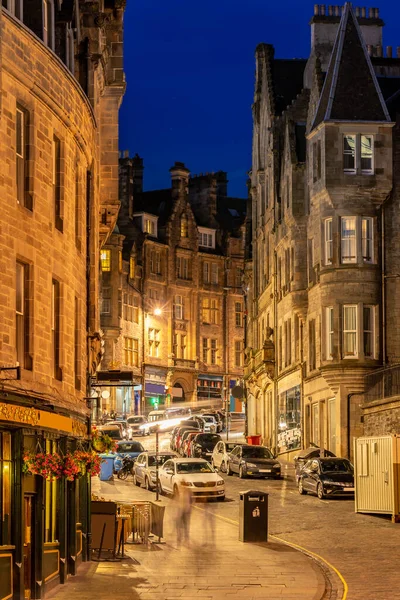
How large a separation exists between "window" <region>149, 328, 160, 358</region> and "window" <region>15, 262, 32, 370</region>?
3279 inches

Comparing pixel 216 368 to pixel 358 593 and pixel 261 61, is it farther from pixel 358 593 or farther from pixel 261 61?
pixel 358 593

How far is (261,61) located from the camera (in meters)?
74.5

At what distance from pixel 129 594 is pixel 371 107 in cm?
3488

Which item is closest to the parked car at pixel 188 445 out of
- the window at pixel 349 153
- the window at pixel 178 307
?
the window at pixel 349 153

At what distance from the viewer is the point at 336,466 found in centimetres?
4309

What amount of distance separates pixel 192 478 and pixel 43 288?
70.5ft

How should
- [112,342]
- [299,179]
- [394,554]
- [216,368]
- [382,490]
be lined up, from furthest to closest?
[216,368], [112,342], [299,179], [382,490], [394,554]

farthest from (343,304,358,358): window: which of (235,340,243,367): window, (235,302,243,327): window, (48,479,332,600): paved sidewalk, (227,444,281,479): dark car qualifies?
Answer: (235,302,243,327): window

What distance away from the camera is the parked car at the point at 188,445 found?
59.0 m

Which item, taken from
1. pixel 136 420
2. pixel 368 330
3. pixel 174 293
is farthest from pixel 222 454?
pixel 174 293

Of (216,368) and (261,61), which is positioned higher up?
(261,61)

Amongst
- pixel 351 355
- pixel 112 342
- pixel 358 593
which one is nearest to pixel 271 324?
pixel 351 355

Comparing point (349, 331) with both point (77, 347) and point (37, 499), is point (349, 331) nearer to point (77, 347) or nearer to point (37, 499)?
point (77, 347)

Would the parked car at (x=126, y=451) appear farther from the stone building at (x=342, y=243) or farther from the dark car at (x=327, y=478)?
the dark car at (x=327, y=478)
